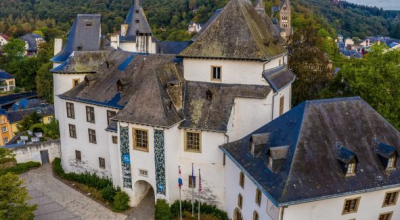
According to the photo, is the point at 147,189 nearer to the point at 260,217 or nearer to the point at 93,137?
the point at 93,137

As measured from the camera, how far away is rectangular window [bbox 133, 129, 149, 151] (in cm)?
2543

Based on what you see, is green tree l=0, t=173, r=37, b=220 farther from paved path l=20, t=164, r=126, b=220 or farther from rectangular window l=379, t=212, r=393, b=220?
rectangular window l=379, t=212, r=393, b=220

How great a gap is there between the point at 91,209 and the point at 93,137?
6.30 metres

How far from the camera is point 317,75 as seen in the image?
39.6m

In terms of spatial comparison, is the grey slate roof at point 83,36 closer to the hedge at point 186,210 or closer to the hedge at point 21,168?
the hedge at point 21,168

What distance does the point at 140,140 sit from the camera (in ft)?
84.2

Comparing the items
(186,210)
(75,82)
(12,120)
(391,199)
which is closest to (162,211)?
(186,210)

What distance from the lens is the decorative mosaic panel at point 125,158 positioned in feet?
85.1

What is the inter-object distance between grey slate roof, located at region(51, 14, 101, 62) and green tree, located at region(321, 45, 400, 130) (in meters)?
25.4

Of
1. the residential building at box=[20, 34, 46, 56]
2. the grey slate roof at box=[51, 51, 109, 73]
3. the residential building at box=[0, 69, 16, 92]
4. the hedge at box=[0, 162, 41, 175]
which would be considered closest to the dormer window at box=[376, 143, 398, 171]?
the grey slate roof at box=[51, 51, 109, 73]

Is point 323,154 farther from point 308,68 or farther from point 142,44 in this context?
point 142,44

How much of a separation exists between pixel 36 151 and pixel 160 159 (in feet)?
58.4

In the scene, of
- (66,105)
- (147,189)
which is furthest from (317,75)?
(66,105)

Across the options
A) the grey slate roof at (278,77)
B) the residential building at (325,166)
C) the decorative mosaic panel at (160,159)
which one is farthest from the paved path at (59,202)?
the grey slate roof at (278,77)
